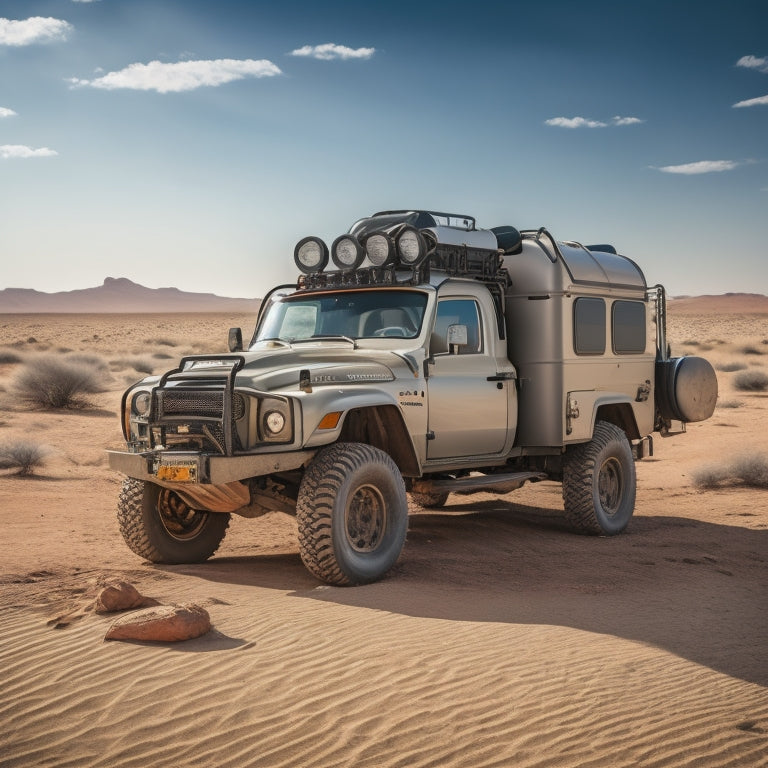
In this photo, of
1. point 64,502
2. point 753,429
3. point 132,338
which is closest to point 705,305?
point 132,338

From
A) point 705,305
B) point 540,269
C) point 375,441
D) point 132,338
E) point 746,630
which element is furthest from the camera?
point 705,305

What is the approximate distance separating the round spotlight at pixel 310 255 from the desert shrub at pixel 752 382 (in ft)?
74.3

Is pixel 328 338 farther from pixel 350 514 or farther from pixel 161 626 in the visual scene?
pixel 161 626

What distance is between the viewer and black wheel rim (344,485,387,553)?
7770 millimetres

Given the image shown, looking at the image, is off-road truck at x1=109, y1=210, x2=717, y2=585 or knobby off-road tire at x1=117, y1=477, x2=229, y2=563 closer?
off-road truck at x1=109, y1=210, x2=717, y2=585

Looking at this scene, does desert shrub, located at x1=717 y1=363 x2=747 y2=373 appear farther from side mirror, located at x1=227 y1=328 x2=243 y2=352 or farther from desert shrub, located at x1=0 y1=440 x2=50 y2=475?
side mirror, located at x1=227 y1=328 x2=243 y2=352

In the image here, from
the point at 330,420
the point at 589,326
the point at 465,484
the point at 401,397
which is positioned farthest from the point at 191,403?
the point at 589,326

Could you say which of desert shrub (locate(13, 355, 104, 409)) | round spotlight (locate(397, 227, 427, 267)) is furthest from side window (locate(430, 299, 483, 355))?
desert shrub (locate(13, 355, 104, 409))

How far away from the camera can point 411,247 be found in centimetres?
880

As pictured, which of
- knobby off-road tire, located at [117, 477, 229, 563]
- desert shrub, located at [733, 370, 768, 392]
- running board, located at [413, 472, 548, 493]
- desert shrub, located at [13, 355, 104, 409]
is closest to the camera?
knobby off-road tire, located at [117, 477, 229, 563]

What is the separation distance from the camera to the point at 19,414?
2152 cm

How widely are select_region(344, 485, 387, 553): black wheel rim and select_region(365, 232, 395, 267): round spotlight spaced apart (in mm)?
2161

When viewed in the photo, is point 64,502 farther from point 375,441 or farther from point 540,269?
point 540,269

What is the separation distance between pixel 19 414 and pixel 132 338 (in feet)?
157
